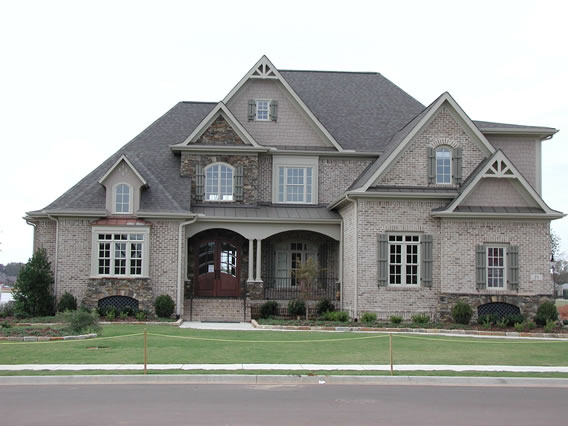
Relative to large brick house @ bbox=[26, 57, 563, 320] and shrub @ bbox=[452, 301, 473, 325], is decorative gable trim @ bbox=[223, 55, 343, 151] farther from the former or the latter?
shrub @ bbox=[452, 301, 473, 325]

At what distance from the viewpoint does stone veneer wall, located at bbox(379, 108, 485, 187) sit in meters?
27.3

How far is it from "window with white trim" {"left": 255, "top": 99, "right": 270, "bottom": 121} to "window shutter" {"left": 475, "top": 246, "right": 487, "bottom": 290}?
35.3ft

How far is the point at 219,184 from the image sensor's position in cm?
3072

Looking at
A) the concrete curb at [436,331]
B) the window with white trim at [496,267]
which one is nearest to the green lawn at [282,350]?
the concrete curb at [436,331]

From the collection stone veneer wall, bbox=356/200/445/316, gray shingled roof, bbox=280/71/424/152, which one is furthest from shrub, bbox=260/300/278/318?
gray shingled roof, bbox=280/71/424/152

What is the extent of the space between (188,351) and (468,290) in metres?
12.4

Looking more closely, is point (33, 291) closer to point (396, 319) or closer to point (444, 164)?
point (396, 319)

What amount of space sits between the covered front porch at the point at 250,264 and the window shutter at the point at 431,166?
176 inches

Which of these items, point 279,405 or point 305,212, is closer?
point 279,405

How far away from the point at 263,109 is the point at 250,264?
687 cm

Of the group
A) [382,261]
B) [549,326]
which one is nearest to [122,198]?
[382,261]

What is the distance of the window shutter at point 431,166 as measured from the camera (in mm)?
27422

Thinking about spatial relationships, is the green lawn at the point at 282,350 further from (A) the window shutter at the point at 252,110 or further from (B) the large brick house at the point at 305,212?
(A) the window shutter at the point at 252,110

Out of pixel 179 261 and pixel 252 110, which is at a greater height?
pixel 252 110
